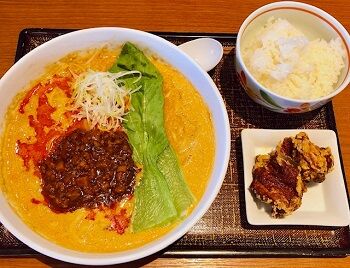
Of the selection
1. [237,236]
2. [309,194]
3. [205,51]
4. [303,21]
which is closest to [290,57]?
[303,21]

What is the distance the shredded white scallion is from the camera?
1.57 m

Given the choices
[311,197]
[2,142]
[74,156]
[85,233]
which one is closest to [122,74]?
[74,156]

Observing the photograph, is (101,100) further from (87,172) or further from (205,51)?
(205,51)

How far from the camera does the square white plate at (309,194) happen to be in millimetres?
1513

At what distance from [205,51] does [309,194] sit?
688 mm

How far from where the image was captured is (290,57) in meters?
1.68

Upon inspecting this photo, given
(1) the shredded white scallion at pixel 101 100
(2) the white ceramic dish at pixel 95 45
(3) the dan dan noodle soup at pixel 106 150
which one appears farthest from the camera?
(1) the shredded white scallion at pixel 101 100

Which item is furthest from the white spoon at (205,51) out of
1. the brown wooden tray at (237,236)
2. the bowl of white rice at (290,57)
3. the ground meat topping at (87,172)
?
the ground meat topping at (87,172)

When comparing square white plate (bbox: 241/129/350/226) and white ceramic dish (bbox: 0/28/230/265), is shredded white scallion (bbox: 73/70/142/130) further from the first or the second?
square white plate (bbox: 241/129/350/226)

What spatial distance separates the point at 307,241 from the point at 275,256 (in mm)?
128

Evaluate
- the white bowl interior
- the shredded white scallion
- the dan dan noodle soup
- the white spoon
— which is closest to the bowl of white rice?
the white bowl interior

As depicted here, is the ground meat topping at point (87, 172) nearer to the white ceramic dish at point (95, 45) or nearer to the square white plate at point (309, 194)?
the white ceramic dish at point (95, 45)

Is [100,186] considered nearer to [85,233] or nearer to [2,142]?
[85,233]

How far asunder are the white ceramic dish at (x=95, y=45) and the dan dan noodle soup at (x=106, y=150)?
0.03m
